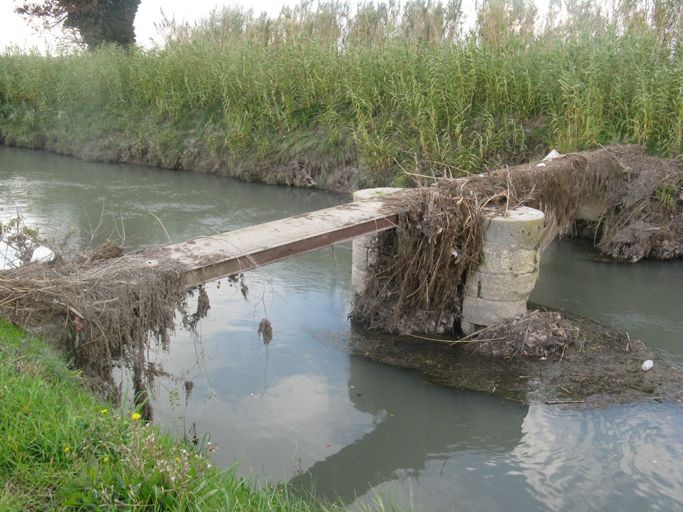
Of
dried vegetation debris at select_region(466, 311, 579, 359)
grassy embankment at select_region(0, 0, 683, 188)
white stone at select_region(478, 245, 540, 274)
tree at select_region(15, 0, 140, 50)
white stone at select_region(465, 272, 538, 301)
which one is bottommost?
dried vegetation debris at select_region(466, 311, 579, 359)

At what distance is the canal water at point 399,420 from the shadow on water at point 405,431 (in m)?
0.01

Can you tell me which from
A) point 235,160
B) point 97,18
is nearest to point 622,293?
point 235,160

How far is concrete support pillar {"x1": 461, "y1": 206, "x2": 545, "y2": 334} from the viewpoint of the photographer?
482 centimetres

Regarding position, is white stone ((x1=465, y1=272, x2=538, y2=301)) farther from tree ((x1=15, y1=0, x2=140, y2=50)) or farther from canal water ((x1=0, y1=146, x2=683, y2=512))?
tree ((x1=15, y1=0, x2=140, y2=50))

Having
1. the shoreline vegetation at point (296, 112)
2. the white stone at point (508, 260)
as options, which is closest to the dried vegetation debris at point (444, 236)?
the white stone at point (508, 260)

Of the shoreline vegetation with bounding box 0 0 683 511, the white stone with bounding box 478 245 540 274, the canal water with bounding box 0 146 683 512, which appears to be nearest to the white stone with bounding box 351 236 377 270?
the canal water with bounding box 0 146 683 512

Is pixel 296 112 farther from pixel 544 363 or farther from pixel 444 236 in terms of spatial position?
pixel 544 363

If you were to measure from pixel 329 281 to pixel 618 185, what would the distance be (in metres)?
4.33

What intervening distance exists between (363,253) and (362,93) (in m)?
6.87

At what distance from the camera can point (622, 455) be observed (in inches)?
142

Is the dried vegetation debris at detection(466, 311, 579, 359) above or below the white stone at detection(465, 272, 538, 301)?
below

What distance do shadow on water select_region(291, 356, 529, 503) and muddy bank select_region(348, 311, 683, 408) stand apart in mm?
199

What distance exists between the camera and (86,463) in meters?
2.19

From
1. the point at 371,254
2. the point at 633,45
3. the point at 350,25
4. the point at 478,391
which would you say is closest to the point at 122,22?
the point at 350,25
